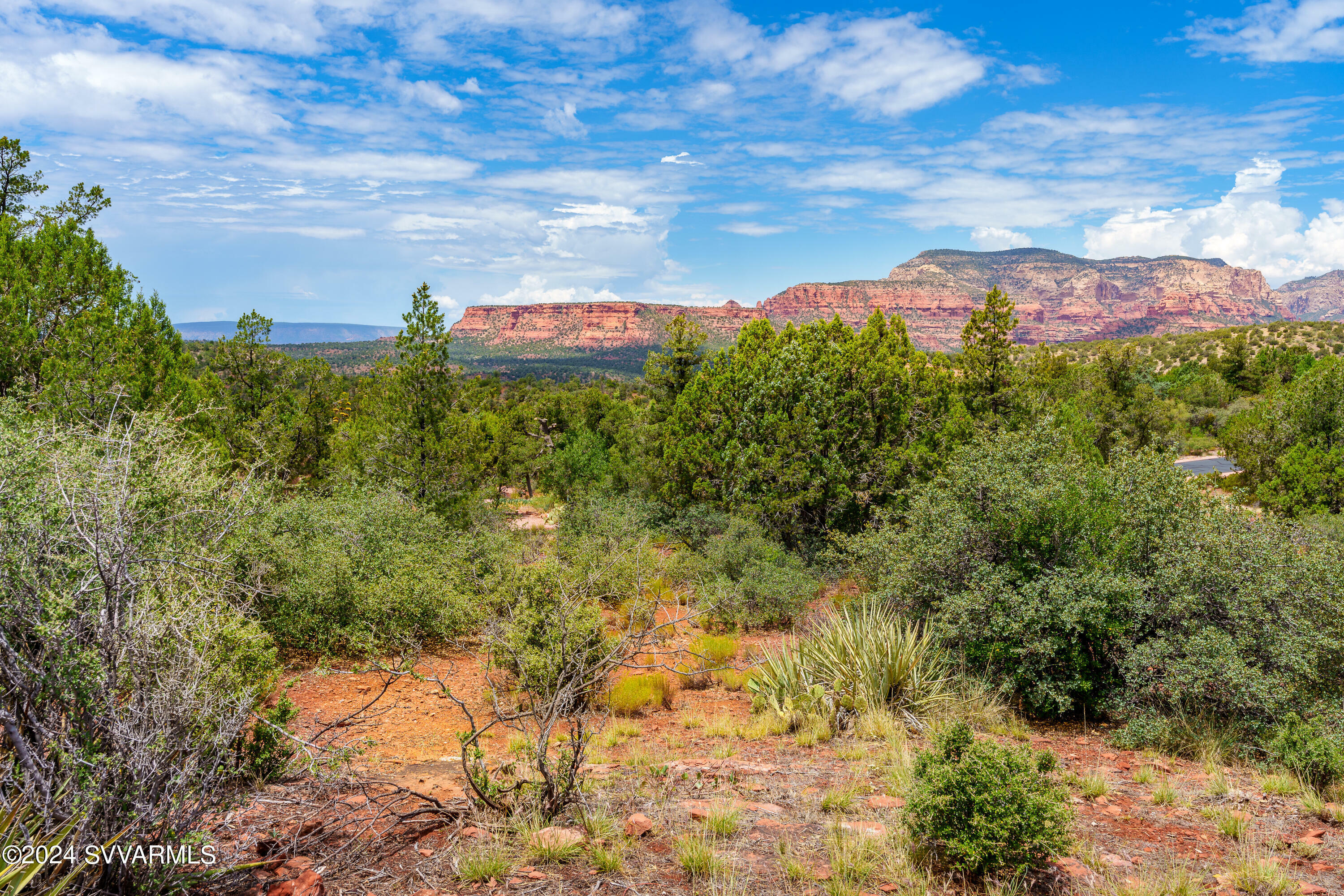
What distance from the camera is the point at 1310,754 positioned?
6.16 metres

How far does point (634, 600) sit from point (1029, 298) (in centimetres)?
20648

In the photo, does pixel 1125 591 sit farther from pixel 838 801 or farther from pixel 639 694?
pixel 639 694

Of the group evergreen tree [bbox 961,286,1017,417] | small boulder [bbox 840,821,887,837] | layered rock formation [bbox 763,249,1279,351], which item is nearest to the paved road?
evergreen tree [bbox 961,286,1017,417]

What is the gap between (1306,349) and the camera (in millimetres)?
51625

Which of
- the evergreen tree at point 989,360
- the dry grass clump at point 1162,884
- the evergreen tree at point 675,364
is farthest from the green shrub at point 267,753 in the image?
the evergreen tree at point 989,360

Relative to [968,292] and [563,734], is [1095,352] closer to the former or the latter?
[968,292]

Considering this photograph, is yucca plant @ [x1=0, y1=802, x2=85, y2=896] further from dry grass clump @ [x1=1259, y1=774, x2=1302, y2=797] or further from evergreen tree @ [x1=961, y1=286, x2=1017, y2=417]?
evergreen tree @ [x1=961, y1=286, x2=1017, y2=417]

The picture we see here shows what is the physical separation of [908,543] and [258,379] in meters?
19.0

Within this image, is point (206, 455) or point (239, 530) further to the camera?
point (206, 455)

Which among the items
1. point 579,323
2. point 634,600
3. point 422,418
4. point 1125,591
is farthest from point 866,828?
point 579,323

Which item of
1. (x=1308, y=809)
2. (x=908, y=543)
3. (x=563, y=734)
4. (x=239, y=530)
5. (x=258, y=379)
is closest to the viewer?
(x=1308, y=809)

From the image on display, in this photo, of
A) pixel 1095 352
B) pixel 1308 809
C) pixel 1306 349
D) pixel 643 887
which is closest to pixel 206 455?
pixel 643 887

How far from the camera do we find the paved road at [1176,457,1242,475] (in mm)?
41188

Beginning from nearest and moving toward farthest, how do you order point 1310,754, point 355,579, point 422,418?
point 1310,754 < point 355,579 < point 422,418
